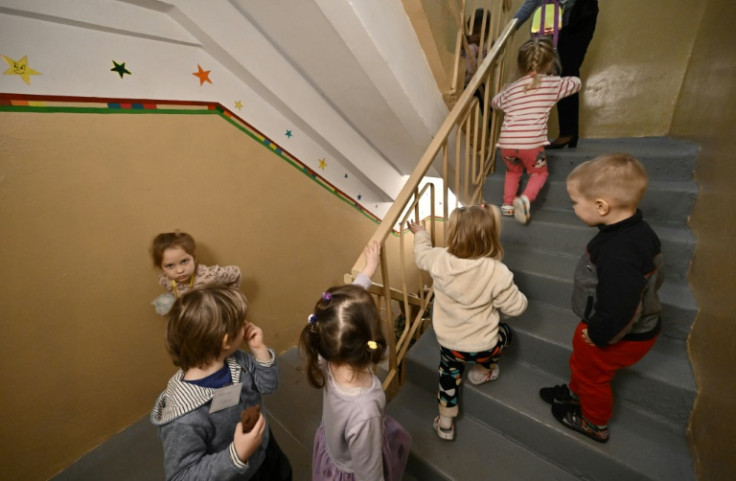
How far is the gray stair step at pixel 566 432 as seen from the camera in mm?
1082

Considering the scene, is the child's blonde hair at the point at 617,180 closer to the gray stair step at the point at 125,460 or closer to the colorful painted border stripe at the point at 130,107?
the colorful painted border stripe at the point at 130,107

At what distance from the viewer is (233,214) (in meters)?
1.96

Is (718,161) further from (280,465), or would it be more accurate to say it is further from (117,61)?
(117,61)

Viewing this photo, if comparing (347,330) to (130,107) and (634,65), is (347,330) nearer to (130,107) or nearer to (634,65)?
(130,107)

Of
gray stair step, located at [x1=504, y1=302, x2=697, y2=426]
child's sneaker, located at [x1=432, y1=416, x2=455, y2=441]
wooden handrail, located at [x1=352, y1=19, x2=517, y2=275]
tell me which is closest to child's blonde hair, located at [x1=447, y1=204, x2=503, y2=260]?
wooden handrail, located at [x1=352, y1=19, x2=517, y2=275]

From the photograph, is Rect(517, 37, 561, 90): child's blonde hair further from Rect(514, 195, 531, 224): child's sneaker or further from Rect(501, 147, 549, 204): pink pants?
Rect(514, 195, 531, 224): child's sneaker

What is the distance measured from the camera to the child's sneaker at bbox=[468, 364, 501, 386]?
4.67 ft

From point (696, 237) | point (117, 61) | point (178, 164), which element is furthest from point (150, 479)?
point (696, 237)

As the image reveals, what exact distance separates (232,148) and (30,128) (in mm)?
866

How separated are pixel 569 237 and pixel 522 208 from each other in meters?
0.31

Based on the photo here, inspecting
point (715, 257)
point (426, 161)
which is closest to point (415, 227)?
point (426, 161)

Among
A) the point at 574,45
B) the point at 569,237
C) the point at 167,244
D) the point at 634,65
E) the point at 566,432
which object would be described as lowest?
the point at 566,432

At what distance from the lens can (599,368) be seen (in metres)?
1.11

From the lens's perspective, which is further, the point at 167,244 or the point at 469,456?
the point at 167,244
